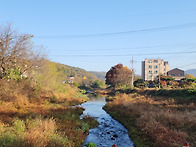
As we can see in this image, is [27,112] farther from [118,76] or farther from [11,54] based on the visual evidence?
[118,76]

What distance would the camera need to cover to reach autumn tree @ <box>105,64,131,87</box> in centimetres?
7106

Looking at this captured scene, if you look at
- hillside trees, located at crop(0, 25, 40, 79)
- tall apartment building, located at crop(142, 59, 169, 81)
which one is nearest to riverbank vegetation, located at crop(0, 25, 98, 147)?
hillside trees, located at crop(0, 25, 40, 79)

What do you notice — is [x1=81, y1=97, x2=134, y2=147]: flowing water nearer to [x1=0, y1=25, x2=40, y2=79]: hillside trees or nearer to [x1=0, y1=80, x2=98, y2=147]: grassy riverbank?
[x1=0, y1=80, x2=98, y2=147]: grassy riverbank

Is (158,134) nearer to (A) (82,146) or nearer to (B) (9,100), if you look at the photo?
(A) (82,146)

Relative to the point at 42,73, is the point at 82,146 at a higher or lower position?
lower

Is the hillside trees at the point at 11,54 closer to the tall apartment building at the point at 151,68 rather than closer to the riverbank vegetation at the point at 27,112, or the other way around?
the riverbank vegetation at the point at 27,112

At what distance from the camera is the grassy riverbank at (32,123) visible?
9.49m

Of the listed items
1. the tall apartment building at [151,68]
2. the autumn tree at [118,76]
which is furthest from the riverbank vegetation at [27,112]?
the tall apartment building at [151,68]

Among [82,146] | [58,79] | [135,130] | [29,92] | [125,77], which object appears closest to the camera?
[82,146]

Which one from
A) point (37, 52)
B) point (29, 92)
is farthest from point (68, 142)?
point (37, 52)

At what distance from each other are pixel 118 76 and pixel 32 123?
201ft

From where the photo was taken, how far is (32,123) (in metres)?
13.1

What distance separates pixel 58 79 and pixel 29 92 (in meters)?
18.4

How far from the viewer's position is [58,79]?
44406 millimetres
